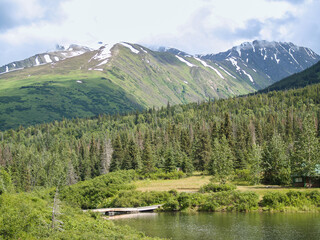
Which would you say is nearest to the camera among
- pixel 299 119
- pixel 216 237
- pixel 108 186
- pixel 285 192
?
pixel 216 237

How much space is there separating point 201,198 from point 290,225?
21.5m

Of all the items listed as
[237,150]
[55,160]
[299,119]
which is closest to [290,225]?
[237,150]

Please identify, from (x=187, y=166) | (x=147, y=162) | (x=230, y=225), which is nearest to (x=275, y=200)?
(x=230, y=225)

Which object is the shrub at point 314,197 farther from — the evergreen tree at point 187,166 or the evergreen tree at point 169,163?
the evergreen tree at point 169,163

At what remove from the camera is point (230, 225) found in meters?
51.9

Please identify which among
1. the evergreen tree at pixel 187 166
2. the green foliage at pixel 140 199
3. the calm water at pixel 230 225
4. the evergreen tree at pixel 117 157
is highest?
the evergreen tree at pixel 117 157

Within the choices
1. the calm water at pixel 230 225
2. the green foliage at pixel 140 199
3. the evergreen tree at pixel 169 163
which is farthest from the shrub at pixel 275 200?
the evergreen tree at pixel 169 163

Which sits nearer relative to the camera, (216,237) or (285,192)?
(216,237)

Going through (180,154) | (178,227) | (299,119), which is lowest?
(178,227)

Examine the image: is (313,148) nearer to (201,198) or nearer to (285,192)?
(285,192)

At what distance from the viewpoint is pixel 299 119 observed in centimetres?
17275

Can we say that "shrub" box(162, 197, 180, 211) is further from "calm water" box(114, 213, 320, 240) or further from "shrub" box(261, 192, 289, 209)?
"shrub" box(261, 192, 289, 209)

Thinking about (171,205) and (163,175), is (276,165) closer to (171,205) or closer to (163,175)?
(171,205)

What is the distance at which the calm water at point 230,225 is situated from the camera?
45656mm
